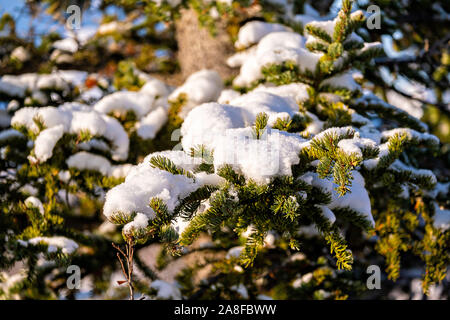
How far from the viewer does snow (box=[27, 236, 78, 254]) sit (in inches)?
65.3

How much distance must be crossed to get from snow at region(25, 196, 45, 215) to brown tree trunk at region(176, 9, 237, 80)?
74.2 inches

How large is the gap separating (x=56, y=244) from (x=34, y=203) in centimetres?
38

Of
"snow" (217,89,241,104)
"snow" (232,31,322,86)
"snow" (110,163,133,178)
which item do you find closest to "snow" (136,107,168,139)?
"snow" (110,163,133,178)

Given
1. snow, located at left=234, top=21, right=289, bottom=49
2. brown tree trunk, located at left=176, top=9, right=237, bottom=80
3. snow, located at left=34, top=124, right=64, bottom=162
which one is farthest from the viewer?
brown tree trunk, located at left=176, top=9, right=237, bottom=80

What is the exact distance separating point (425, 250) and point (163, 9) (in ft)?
8.83

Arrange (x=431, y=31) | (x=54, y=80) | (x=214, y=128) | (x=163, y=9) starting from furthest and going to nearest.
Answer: (x=431, y=31)
(x=54, y=80)
(x=163, y=9)
(x=214, y=128)

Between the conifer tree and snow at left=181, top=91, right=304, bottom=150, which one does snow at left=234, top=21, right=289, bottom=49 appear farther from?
snow at left=181, top=91, right=304, bottom=150

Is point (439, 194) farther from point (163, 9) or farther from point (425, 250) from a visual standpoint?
point (163, 9)

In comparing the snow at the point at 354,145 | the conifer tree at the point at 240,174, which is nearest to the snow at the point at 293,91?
the conifer tree at the point at 240,174

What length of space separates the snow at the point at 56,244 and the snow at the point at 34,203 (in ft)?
0.79

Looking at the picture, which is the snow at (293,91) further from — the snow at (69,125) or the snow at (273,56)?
the snow at (69,125)

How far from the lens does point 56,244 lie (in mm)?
1697

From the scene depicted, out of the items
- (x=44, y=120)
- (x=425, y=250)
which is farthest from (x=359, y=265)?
(x=44, y=120)

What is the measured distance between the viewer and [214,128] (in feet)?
4.78
